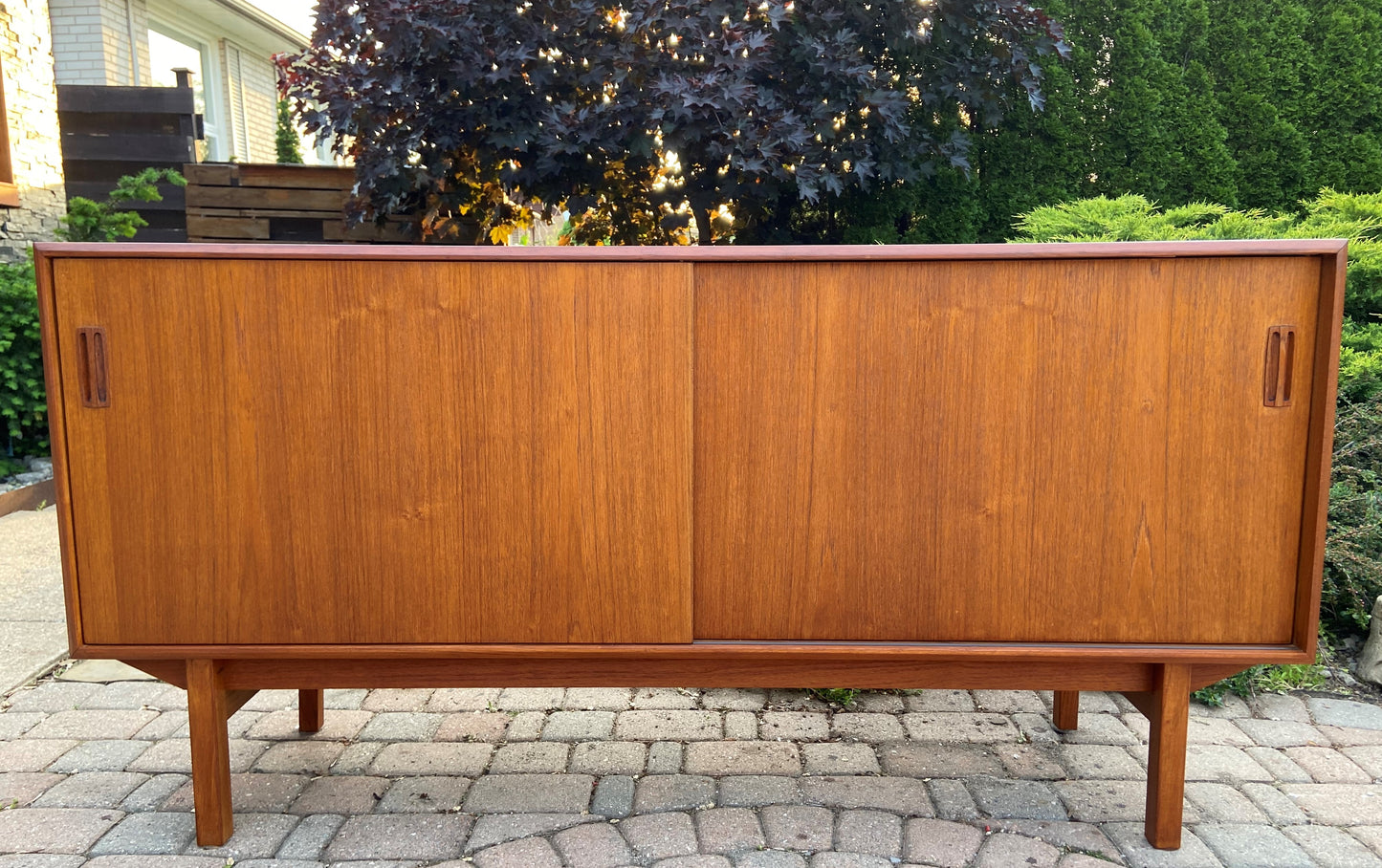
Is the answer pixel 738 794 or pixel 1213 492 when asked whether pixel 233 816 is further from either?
pixel 1213 492

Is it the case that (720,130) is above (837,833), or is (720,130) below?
above

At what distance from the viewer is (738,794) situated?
2176 millimetres

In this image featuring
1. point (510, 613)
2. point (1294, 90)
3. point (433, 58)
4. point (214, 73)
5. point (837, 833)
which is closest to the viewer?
point (510, 613)

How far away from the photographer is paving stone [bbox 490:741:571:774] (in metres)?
2.32

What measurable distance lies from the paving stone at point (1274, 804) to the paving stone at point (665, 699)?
144 cm

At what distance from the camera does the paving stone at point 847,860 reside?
6.15ft

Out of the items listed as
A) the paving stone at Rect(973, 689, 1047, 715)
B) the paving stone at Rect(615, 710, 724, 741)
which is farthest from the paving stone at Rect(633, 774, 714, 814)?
the paving stone at Rect(973, 689, 1047, 715)

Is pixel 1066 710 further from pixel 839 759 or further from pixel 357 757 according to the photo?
pixel 357 757

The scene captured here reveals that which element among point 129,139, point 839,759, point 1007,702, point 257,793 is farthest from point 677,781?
point 129,139

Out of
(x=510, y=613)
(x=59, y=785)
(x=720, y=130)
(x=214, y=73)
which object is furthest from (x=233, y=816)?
(x=214, y=73)

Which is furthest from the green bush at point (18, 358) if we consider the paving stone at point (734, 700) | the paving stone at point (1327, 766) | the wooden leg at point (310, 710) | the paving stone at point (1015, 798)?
the paving stone at point (1327, 766)

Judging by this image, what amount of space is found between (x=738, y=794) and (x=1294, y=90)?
4166 mm

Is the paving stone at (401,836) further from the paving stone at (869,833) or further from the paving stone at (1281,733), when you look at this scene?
the paving stone at (1281,733)

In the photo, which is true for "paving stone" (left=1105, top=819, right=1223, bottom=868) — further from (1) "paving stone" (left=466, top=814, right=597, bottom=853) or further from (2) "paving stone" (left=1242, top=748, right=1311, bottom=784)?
(1) "paving stone" (left=466, top=814, right=597, bottom=853)
